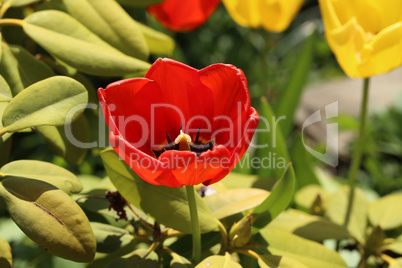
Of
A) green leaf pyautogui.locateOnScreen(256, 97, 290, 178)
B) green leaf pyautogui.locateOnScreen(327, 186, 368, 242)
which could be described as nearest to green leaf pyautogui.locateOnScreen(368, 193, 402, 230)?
green leaf pyautogui.locateOnScreen(327, 186, 368, 242)

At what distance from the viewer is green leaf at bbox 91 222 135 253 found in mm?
664

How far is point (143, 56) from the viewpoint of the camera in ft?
2.54

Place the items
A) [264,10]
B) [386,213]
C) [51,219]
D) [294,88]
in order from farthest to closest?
1. [294,88]
2. [264,10]
3. [386,213]
4. [51,219]

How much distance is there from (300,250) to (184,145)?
0.72 ft

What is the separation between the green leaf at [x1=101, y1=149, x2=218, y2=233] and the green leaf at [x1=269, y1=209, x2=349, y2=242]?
0.54 ft

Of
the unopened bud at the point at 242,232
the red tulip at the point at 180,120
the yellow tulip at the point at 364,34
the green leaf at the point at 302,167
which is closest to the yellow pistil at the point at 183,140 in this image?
the red tulip at the point at 180,120

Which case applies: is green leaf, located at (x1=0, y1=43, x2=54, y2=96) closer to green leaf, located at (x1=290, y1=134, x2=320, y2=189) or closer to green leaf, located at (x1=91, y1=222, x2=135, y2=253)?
green leaf, located at (x1=91, y1=222, x2=135, y2=253)

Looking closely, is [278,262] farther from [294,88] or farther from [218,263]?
[294,88]

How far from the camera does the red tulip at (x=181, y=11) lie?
1.17 meters

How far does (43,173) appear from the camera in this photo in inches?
23.4

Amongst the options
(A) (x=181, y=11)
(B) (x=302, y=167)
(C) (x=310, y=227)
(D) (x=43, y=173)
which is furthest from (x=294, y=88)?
(D) (x=43, y=173)

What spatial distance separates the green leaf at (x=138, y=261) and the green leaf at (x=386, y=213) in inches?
15.9

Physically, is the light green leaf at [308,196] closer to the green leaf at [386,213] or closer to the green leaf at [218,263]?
the green leaf at [386,213]

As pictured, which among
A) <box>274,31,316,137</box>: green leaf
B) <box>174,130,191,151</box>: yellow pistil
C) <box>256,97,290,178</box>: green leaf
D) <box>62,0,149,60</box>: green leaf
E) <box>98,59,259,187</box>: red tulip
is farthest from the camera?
<box>274,31,316,137</box>: green leaf
